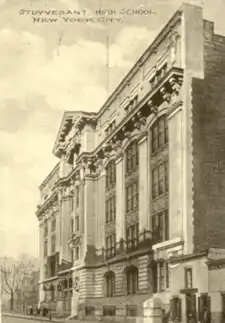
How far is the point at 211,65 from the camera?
14.8 feet

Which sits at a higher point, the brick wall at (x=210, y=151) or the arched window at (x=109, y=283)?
the brick wall at (x=210, y=151)

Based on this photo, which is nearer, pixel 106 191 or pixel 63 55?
pixel 63 55

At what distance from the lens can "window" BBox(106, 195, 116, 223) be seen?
4676mm

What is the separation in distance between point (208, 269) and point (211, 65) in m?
1.44

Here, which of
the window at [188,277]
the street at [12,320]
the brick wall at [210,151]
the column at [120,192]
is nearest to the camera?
the street at [12,320]

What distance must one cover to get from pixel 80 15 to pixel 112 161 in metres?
1.31

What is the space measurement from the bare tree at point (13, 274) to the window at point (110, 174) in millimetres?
960

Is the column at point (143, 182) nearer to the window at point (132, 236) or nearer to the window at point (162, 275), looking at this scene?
the window at point (132, 236)

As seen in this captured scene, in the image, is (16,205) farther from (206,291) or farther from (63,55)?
(206,291)

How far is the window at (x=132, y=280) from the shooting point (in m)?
4.45

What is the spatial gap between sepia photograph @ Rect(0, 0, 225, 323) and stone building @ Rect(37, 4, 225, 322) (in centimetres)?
1

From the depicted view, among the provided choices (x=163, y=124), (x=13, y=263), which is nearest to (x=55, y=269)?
(x=13, y=263)

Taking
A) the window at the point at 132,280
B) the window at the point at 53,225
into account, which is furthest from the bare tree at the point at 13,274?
the window at the point at 132,280

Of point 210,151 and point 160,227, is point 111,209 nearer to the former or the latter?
point 160,227
